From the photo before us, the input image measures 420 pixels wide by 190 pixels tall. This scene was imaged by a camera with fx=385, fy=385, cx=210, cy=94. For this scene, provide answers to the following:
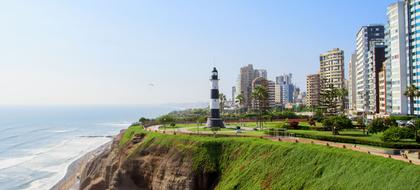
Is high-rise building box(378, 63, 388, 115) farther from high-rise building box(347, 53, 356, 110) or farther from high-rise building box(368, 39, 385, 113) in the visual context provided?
high-rise building box(347, 53, 356, 110)

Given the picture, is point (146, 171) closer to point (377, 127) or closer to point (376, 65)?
point (377, 127)

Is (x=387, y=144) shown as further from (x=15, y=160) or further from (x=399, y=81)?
(x=15, y=160)

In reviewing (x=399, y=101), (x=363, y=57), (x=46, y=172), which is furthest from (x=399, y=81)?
(x=46, y=172)

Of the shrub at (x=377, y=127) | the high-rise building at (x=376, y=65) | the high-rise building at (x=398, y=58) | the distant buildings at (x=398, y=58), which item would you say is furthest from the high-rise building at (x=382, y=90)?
the shrub at (x=377, y=127)

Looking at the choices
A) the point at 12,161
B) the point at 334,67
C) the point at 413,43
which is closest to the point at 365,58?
the point at 334,67

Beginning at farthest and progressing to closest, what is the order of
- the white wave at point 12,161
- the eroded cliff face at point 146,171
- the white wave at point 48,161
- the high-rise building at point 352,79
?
the high-rise building at point 352,79 < the white wave at point 12,161 < the white wave at point 48,161 < the eroded cliff face at point 146,171

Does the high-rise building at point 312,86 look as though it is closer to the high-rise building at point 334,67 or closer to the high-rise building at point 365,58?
the high-rise building at point 334,67

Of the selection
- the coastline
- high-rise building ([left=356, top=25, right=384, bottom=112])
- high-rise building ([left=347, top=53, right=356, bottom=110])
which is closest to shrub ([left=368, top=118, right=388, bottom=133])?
the coastline
